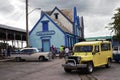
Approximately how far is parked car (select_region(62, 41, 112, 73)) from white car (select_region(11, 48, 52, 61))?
11.0 m

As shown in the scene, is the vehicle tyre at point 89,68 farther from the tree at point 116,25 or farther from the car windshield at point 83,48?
the tree at point 116,25

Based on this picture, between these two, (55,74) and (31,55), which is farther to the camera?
(31,55)

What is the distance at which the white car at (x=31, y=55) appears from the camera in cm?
3531

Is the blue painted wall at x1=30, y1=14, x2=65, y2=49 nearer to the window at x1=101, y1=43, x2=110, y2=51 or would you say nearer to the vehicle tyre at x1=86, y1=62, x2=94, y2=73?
the window at x1=101, y1=43, x2=110, y2=51

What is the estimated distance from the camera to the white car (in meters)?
35.3

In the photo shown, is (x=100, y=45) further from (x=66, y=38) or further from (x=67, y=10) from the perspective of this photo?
(x=67, y=10)

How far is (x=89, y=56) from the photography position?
21.9 meters

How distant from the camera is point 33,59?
3562 centimetres

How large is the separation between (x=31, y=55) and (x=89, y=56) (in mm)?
14591

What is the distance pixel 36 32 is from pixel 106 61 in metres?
30.3

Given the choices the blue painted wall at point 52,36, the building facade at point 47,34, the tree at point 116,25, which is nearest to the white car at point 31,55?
the tree at point 116,25

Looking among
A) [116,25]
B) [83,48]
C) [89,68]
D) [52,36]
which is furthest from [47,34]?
[89,68]

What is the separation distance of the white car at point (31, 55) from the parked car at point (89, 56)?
36.2ft

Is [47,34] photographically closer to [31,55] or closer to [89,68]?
[31,55]
